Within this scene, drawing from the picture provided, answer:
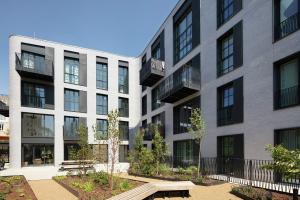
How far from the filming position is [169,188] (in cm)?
1148

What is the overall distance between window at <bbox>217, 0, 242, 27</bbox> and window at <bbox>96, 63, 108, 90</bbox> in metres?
19.7

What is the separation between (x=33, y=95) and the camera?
2970cm

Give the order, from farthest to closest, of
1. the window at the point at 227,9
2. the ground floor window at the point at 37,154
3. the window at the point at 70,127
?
1. the window at the point at 70,127
2. the ground floor window at the point at 37,154
3. the window at the point at 227,9

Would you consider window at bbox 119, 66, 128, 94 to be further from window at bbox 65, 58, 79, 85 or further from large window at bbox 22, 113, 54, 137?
large window at bbox 22, 113, 54, 137

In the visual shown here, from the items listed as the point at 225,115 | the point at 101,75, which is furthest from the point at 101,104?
the point at 225,115

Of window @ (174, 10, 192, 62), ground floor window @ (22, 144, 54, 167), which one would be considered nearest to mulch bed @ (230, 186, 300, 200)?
window @ (174, 10, 192, 62)

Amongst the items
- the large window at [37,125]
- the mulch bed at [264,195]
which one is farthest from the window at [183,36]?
the large window at [37,125]

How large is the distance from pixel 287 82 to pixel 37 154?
25.9 meters

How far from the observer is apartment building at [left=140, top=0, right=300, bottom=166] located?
13.8m

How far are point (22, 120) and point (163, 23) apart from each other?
61.4 feet

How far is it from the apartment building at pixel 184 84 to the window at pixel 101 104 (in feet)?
0.44

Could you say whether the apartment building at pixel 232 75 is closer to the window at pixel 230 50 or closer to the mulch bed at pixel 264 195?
the window at pixel 230 50

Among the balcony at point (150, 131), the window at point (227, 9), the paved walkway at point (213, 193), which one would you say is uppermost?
the window at point (227, 9)

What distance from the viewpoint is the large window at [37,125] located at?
29000mm
